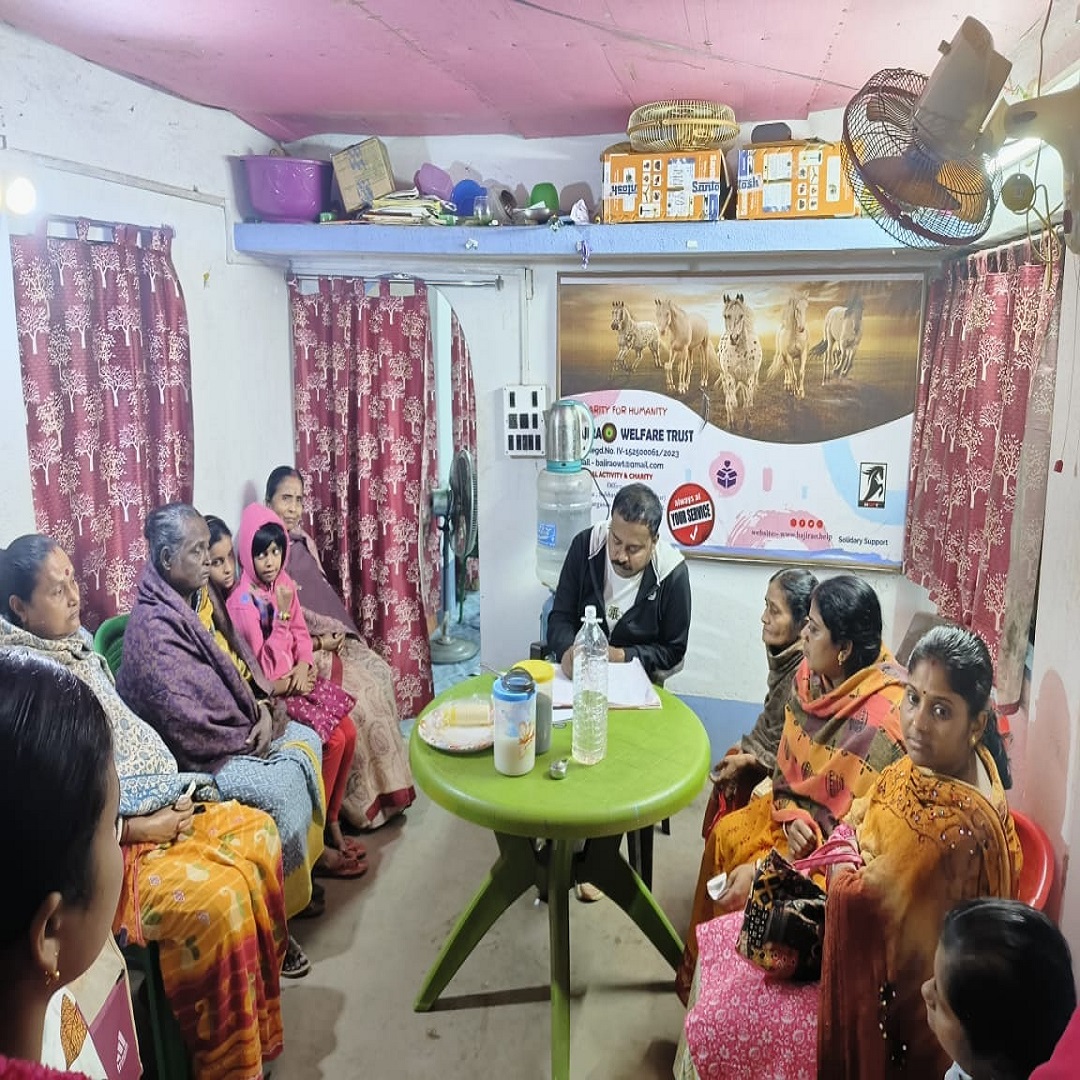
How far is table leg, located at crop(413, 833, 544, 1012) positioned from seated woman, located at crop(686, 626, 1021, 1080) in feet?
2.40

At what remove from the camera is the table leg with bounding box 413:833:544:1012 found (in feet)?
7.63

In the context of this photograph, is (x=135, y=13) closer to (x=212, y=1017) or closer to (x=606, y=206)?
(x=606, y=206)

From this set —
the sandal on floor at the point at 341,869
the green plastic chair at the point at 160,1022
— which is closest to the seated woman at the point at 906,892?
the green plastic chair at the point at 160,1022

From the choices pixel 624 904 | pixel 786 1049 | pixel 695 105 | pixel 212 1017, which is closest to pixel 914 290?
pixel 695 105

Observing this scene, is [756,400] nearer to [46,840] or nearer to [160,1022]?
[160,1022]

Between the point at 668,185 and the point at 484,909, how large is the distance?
2.50 m

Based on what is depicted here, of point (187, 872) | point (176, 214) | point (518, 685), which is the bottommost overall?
point (187, 872)

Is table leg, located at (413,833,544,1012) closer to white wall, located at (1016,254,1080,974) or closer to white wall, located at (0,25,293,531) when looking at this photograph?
white wall, located at (1016,254,1080,974)

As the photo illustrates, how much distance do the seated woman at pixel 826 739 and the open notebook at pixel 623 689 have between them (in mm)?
429

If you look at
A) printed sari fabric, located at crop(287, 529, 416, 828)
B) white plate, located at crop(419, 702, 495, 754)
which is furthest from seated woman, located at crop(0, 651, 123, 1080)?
printed sari fabric, located at crop(287, 529, 416, 828)

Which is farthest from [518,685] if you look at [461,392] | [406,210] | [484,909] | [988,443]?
[461,392]

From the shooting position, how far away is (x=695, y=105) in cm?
306

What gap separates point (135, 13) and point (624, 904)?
8.71 feet

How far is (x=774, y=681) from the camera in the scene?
2.50 m
